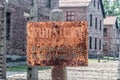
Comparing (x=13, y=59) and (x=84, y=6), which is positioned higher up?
(x=84, y=6)

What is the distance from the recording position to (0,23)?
35.2ft

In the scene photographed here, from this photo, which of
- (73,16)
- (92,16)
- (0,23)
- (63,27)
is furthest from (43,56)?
(92,16)

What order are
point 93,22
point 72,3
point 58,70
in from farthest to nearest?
point 93,22
point 72,3
point 58,70

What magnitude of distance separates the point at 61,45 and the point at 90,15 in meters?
39.6

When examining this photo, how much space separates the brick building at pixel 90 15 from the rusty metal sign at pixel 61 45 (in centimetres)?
3225

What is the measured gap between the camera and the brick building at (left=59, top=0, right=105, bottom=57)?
41500mm

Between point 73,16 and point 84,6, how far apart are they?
1888mm

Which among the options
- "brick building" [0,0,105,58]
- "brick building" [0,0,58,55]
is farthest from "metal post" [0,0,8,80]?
"brick building" [0,0,58,55]

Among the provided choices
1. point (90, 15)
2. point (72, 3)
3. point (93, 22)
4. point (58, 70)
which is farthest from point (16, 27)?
point (93, 22)

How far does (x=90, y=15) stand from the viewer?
44031 millimetres

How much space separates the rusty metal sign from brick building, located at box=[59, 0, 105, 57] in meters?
32.3

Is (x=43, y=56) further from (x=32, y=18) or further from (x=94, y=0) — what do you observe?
(x=94, y=0)

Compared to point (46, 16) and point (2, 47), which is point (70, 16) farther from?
point (2, 47)

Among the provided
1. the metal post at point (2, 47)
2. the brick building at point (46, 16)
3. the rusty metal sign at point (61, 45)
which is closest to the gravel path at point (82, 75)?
the metal post at point (2, 47)
